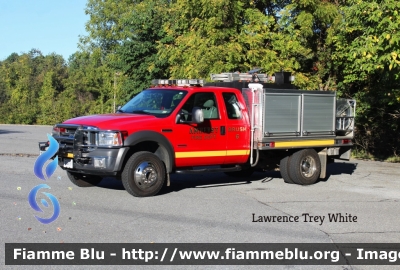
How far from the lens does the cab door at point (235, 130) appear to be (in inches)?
446

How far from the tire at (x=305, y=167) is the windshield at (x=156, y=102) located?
10.1 ft

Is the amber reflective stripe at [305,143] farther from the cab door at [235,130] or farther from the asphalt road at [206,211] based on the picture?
the asphalt road at [206,211]

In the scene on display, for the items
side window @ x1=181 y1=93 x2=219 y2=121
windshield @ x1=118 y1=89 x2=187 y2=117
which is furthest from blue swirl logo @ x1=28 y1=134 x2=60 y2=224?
side window @ x1=181 y1=93 x2=219 y2=121

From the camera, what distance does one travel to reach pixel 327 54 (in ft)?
71.5

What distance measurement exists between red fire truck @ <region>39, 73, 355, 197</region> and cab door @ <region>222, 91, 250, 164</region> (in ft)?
0.07

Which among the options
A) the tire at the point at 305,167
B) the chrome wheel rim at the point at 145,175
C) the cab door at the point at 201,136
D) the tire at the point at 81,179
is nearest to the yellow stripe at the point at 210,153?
the cab door at the point at 201,136

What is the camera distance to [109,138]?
977 centimetres

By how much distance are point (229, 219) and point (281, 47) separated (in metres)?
12.8

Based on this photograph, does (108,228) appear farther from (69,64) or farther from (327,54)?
(69,64)

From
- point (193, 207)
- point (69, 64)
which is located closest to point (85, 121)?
point (193, 207)

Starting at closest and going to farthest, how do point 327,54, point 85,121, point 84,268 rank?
point 84,268
point 85,121
point 327,54

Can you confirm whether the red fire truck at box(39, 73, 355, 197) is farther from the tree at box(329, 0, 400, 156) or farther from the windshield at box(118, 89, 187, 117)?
the tree at box(329, 0, 400, 156)

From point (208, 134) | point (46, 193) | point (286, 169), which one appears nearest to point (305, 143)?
Answer: point (286, 169)

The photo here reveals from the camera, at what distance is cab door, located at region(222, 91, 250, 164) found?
37.2ft
